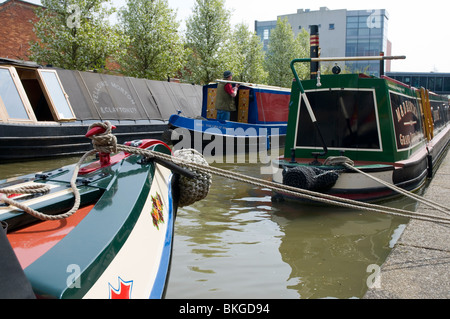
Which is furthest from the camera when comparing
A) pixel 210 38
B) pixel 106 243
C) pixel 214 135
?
pixel 210 38

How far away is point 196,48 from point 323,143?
19.7 meters

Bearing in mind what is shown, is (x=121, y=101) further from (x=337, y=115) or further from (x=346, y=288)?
(x=346, y=288)

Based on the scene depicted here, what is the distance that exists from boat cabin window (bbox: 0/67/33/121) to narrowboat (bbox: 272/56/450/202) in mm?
6027

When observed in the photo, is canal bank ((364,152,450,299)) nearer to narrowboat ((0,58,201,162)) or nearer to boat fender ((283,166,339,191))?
boat fender ((283,166,339,191))

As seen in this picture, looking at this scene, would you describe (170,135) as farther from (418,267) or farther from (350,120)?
(418,267)

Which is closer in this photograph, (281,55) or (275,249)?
(275,249)

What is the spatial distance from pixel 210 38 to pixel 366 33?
47.3m

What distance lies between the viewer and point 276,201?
6293 mm

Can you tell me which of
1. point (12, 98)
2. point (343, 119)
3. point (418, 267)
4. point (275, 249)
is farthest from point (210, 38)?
point (418, 267)

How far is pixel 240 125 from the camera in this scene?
40.8 ft

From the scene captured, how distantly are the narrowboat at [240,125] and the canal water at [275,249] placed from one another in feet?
16.4
